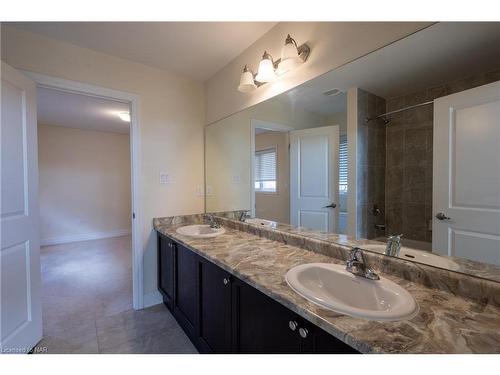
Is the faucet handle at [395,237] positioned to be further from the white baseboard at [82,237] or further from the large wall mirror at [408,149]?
the white baseboard at [82,237]

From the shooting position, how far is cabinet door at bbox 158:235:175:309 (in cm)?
192

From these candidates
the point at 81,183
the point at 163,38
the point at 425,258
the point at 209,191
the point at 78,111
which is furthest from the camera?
the point at 81,183

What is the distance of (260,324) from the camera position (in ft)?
3.28

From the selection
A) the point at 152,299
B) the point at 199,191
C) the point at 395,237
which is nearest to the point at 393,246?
the point at 395,237

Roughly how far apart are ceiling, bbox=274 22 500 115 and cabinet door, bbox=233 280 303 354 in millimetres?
1134

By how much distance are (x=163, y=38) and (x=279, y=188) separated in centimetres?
149

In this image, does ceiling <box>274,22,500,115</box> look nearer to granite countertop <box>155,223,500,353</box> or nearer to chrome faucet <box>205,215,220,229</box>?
granite countertop <box>155,223,500,353</box>

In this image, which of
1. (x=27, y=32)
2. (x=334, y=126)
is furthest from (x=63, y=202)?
(x=334, y=126)

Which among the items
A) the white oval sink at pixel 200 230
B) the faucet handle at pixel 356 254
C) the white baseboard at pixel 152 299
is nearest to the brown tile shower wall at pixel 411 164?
the faucet handle at pixel 356 254

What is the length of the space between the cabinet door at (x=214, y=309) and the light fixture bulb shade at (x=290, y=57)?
4.41 feet

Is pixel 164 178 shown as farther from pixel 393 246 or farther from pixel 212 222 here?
pixel 393 246

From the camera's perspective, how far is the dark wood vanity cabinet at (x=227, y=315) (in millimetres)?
817
